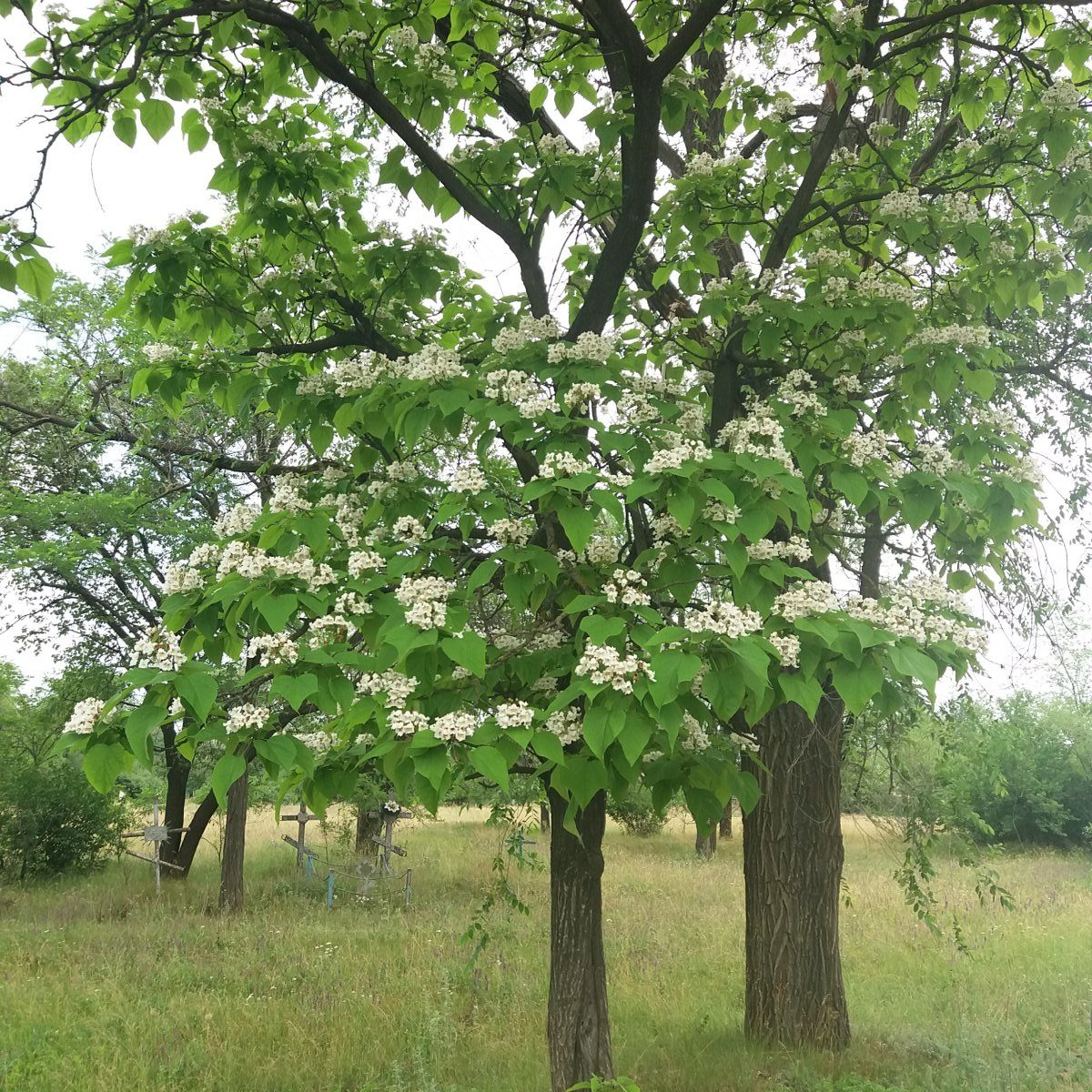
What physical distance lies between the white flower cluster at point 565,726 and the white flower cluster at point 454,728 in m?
0.46

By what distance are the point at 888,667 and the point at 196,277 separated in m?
4.33

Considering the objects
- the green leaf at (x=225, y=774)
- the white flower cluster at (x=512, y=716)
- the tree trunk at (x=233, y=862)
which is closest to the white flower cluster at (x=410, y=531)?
the white flower cluster at (x=512, y=716)

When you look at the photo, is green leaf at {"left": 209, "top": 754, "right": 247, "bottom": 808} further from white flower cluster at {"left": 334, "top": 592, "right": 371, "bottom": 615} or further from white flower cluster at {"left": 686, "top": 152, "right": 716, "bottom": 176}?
white flower cluster at {"left": 686, "top": 152, "right": 716, "bottom": 176}

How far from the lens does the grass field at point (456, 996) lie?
6.18 m

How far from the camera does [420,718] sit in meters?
2.75

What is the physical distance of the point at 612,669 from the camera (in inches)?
102

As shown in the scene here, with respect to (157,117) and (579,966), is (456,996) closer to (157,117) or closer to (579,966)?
(579,966)

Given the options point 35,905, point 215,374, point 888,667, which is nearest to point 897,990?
point 888,667

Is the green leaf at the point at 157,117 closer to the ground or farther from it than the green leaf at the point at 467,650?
farther from it

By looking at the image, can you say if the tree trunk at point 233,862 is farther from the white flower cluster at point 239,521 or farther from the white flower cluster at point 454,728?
the white flower cluster at point 454,728

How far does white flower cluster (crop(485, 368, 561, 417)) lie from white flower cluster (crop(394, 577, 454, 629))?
0.81m

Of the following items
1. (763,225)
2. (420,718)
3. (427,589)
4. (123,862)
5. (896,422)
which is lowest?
(123,862)

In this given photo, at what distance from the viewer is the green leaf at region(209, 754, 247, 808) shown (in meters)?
2.48

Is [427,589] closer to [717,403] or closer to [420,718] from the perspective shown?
[420,718]
